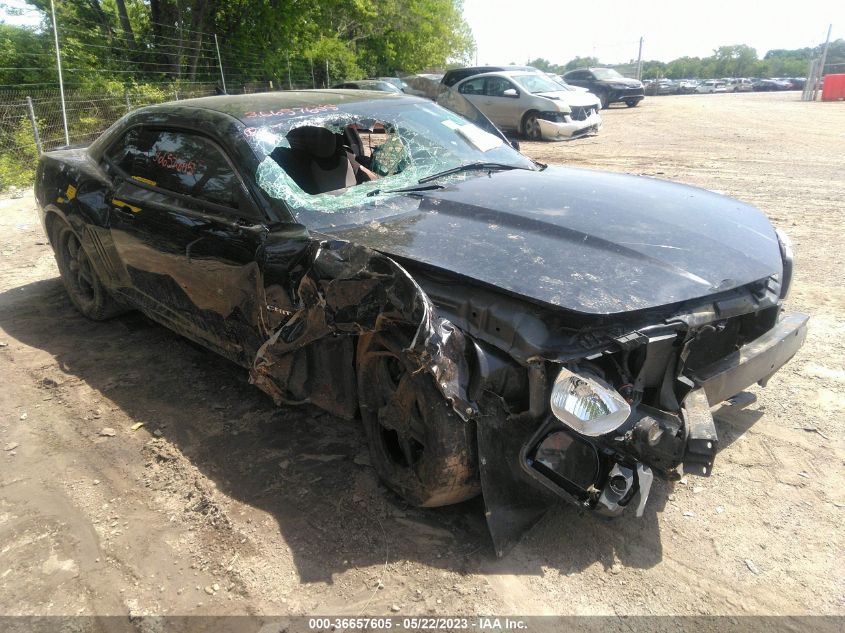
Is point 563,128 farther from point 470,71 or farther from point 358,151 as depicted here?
point 358,151

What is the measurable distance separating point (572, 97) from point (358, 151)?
36.4 ft

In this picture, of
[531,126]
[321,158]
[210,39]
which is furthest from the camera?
[210,39]

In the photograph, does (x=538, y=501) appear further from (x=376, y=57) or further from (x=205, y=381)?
(x=376, y=57)

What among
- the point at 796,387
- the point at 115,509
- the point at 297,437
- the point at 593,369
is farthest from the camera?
the point at 796,387

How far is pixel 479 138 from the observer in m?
4.12

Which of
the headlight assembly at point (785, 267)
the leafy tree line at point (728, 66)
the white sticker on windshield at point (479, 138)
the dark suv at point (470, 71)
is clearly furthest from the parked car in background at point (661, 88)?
the headlight assembly at point (785, 267)

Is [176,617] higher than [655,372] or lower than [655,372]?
lower

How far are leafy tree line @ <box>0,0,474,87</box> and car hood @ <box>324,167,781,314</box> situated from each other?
11.5 metres

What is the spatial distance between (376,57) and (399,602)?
1105 inches

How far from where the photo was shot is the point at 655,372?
2.29 metres

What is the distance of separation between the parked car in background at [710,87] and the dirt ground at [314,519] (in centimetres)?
4334

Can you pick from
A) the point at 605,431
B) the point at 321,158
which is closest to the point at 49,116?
the point at 321,158

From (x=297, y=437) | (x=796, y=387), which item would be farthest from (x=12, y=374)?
(x=796, y=387)

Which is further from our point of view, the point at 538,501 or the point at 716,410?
the point at 716,410
